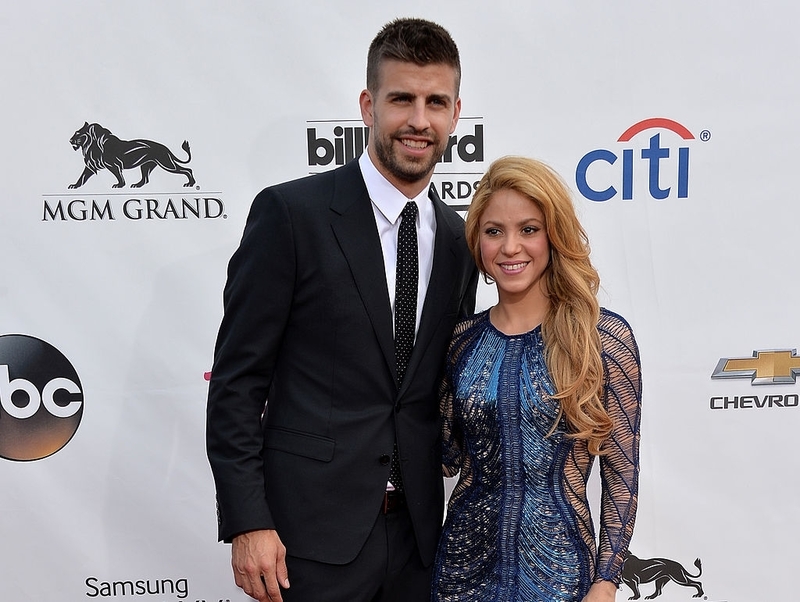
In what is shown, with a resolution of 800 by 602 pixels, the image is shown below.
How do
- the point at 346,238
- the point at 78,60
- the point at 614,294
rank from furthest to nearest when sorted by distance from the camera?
the point at 614,294 < the point at 78,60 < the point at 346,238

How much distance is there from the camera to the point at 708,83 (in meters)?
2.25

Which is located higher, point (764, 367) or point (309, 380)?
point (309, 380)

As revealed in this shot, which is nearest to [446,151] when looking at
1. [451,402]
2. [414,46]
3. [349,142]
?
[349,142]

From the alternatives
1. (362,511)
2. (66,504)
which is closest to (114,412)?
(66,504)

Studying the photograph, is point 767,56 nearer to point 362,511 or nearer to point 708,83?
point 708,83

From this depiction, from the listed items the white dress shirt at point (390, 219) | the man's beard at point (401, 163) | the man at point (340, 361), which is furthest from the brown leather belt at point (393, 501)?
the man's beard at point (401, 163)

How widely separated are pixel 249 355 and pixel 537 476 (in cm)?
66

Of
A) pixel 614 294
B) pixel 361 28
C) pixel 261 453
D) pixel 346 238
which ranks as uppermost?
pixel 361 28

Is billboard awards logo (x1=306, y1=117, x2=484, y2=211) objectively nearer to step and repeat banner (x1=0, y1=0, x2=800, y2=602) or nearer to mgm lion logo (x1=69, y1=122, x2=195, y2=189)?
step and repeat banner (x1=0, y1=0, x2=800, y2=602)

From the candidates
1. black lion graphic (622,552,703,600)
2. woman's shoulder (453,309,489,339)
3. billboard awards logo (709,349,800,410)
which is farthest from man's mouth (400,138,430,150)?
black lion graphic (622,552,703,600)

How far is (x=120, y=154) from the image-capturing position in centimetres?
223

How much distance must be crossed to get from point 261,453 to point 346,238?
1.67 feet

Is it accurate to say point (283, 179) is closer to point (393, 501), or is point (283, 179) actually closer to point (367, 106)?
point (367, 106)

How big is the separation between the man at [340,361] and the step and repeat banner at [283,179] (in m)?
0.73
